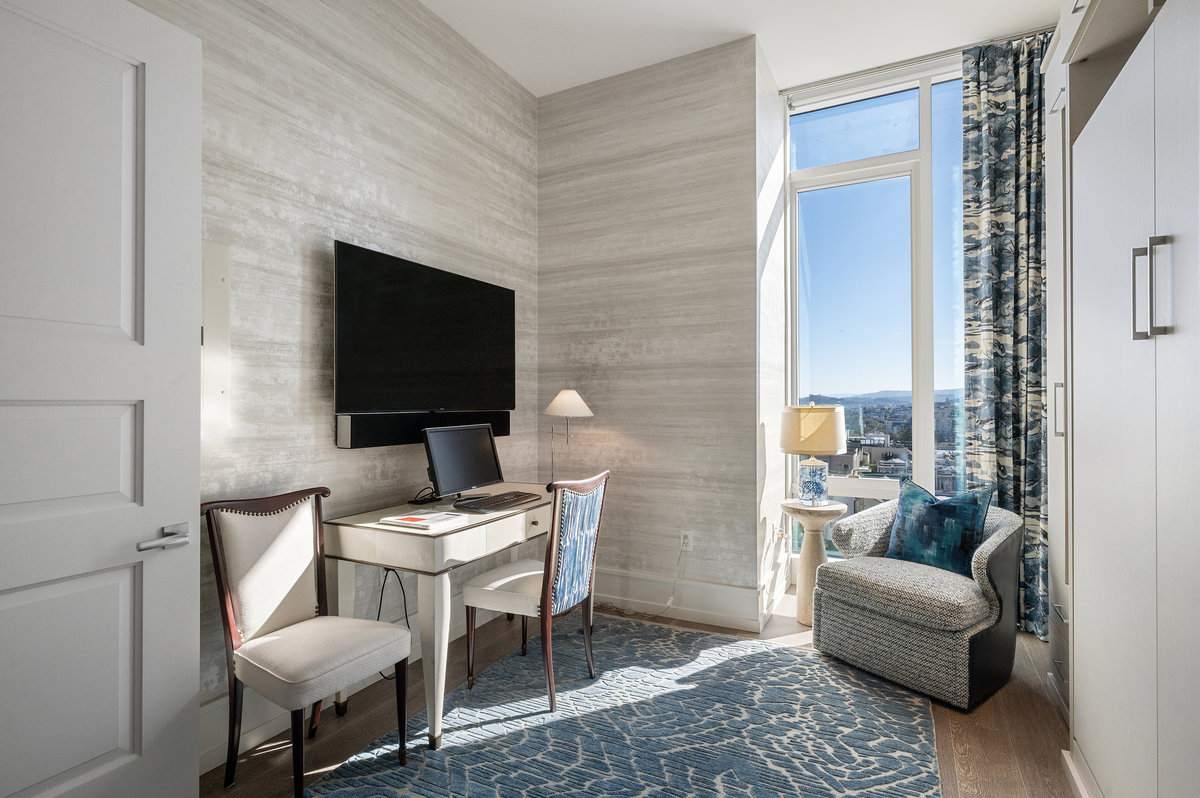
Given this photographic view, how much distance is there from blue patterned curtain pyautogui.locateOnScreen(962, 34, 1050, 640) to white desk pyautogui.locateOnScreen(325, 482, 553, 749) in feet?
8.70

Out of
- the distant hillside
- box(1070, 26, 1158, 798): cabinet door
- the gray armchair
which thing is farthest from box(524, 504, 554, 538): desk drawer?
the distant hillside

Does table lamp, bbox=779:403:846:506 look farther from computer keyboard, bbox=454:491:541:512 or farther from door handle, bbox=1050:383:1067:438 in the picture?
computer keyboard, bbox=454:491:541:512

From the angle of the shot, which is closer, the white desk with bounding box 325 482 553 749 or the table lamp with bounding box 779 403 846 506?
the white desk with bounding box 325 482 553 749

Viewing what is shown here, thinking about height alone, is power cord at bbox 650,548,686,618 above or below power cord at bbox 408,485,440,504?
below

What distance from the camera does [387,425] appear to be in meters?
2.64

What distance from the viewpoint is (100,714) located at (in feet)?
4.82

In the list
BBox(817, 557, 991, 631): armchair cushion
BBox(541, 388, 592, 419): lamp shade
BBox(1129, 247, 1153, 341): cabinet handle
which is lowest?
BBox(817, 557, 991, 631): armchair cushion

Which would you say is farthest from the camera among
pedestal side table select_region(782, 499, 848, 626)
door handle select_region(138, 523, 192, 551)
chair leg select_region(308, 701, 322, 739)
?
pedestal side table select_region(782, 499, 848, 626)

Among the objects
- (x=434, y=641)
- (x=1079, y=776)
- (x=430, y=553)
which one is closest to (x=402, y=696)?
(x=434, y=641)

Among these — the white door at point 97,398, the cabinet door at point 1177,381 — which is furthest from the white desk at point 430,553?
the cabinet door at point 1177,381

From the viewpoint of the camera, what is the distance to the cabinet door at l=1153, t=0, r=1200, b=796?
3.77 feet

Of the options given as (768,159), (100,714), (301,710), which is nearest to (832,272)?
(768,159)

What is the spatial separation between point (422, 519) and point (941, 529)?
7.58 feet

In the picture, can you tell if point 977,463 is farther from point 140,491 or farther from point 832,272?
point 140,491
